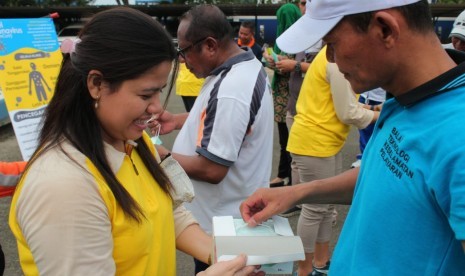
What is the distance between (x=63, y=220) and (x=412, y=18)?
966 mm

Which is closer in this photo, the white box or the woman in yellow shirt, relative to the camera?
the woman in yellow shirt

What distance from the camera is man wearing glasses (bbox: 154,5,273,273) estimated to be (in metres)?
2.08

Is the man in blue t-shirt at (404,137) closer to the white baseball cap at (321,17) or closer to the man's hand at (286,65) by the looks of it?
the white baseball cap at (321,17)

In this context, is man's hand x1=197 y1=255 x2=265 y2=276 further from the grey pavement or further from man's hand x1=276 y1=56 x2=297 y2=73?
man's hand x1=276 y1=56 x2=297 y2=73

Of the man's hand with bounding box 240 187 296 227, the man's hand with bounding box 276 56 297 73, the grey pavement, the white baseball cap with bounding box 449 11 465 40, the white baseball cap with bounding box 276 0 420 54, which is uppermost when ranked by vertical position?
the white baseball cap with bounding box 276 0 420 54

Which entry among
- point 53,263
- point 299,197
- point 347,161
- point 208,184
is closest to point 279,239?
point 299,197

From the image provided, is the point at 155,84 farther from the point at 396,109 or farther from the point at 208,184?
the point at 208,184

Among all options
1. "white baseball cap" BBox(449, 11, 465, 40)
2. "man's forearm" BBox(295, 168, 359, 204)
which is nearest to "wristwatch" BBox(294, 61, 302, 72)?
"white baseball cap" BBox(449, 11, 465, 40)

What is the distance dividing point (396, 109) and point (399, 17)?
259mm

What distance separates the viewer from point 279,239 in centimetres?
136

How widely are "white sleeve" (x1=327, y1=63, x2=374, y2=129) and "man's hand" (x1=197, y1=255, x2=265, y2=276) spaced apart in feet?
6.01

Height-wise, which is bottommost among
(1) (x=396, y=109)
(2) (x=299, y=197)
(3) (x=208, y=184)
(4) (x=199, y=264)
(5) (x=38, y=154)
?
(4) (x=199, y=264)

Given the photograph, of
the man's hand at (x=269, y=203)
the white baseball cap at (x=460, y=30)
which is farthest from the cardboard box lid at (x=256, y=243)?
the white baseball cap at (x=460, y=30)

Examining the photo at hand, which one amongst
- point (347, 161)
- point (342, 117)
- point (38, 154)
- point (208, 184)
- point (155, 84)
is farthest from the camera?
point (347, 161)
